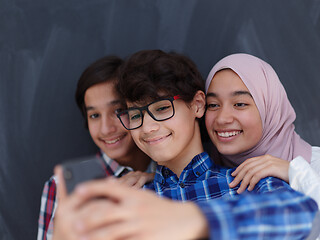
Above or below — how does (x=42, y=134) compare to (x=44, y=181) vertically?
above

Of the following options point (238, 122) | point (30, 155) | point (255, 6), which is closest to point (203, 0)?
point (255, 6)

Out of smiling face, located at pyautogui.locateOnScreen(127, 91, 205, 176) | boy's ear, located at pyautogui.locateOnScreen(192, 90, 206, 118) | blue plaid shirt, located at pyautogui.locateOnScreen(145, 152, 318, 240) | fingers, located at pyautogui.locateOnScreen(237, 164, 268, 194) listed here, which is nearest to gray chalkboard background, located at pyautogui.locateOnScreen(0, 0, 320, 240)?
boy's ear, located at pyautogui.locateOnScreen(192, 90, 206, 118)

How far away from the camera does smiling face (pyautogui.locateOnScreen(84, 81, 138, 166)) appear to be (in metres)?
1.45

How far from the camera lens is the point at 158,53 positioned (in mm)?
1273

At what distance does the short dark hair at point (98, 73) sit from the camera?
146 centimetres

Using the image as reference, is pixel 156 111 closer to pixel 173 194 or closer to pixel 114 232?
pixel 173 194

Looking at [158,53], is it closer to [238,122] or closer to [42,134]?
[238,122]

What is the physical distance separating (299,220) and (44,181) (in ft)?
4.12

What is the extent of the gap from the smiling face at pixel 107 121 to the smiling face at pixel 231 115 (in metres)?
0.40

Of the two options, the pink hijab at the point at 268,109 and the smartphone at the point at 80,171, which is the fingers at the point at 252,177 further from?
the smartphone at the point at 80,171

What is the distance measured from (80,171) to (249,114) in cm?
84

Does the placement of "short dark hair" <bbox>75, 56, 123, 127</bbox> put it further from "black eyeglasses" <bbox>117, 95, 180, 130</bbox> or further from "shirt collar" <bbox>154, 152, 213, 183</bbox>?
"shirt collar" <bbox>154, 152, 213, 183</bbox>

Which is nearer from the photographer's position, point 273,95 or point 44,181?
point 273,95

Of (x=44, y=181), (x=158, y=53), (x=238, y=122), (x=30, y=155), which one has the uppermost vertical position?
(x=158, y=53)
